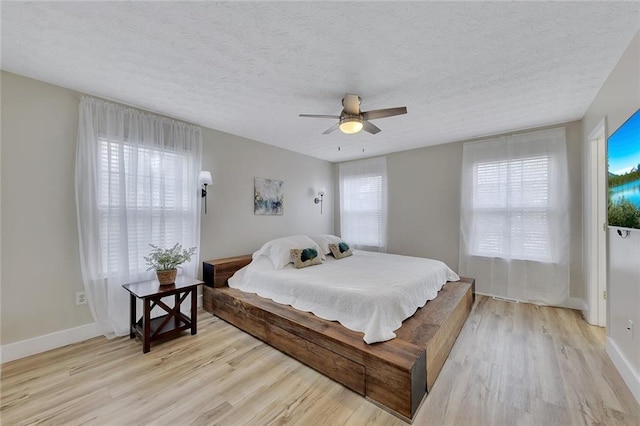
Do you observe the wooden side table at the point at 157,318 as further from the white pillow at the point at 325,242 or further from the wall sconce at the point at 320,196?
the wall sconce at the point at 320,196

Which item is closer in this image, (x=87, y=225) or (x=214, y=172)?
(x=87, y=225)

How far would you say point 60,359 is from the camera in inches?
86.0

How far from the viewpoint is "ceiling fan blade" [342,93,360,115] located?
2383 mm

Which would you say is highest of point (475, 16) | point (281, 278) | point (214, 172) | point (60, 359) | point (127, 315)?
point (475, 16)

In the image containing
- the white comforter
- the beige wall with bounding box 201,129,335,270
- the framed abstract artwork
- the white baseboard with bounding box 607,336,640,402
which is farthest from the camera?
the framed abstract artwork

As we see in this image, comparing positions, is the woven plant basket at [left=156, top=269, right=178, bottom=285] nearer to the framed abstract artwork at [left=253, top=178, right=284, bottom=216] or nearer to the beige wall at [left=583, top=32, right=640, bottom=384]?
the framed abstract artwork at [left=253, top=178, right=284, bottom=216]

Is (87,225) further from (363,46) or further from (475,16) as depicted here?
(475,16)

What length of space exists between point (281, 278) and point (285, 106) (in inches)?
76.4

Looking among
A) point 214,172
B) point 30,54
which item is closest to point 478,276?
point 214,172

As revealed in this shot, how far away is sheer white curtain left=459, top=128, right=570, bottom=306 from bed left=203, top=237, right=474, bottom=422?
37.4 inches

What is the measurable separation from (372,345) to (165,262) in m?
2.29

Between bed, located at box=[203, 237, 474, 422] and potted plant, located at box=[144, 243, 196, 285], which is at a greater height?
potted plant, located at box=[144, 243, 196, 285]

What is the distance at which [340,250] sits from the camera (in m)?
3.92

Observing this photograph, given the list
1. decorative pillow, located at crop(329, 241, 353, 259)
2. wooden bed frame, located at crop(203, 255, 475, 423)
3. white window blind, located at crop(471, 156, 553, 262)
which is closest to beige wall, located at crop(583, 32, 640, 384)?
wooden bed frame, located at crop(203, 255, 475, 423)
